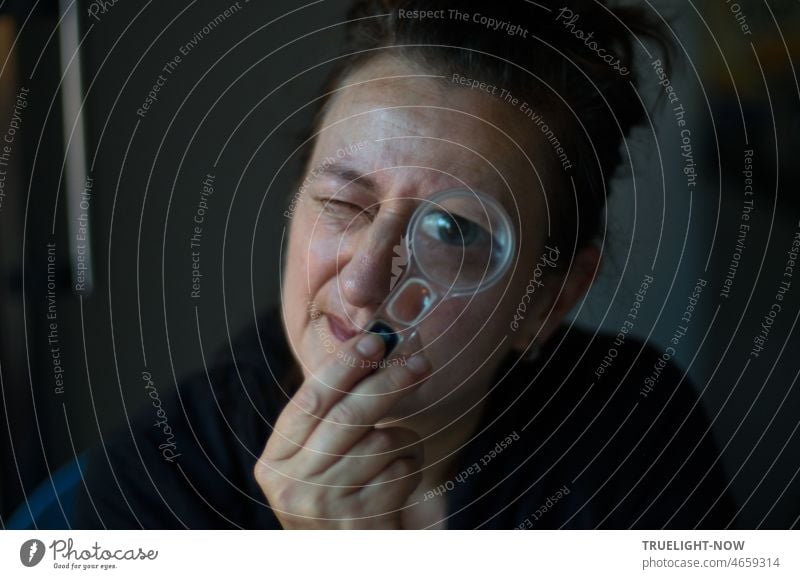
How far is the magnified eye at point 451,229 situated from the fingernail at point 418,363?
8 centimetres

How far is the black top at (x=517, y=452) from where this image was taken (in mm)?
526

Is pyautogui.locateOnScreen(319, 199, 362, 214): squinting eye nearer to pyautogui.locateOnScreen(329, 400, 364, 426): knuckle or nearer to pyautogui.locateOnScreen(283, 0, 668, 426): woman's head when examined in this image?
pyautogui.locateOnScreen(283, 0, 668, 426): woman's head

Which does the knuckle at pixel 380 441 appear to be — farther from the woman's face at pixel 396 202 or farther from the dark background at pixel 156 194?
the dark background at pixel 156 194

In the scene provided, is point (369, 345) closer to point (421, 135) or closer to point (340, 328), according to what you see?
point (340, 328)

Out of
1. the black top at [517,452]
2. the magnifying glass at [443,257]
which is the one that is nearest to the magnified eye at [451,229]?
the magnifying glass at [443,257]

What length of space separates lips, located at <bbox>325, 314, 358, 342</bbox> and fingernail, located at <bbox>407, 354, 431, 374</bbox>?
0.05 metres

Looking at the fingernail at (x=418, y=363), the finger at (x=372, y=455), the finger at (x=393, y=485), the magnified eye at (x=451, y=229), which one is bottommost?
the finger at (x=393, y=485)

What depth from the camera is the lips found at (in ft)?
1.67

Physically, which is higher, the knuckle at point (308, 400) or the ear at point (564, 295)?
the ear at point (564, 295)

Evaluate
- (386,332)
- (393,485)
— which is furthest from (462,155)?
(393,485)

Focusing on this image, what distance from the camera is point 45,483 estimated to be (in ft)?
1.75

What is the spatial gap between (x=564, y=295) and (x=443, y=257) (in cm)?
10

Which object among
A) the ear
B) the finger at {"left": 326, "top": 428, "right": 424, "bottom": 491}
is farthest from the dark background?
the finger at {"left": 326, "top": 428, "right": 424, "bottom": 491}
